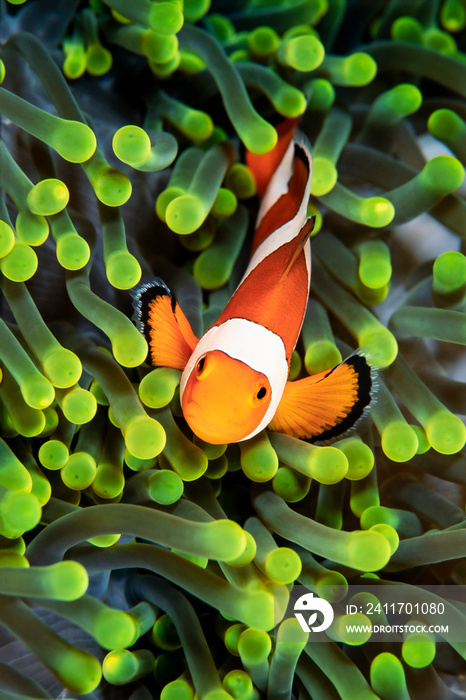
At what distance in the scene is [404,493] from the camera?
1.14 meters

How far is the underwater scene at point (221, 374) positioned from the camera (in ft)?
2.84

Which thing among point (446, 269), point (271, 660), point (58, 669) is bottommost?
point (271, 660)

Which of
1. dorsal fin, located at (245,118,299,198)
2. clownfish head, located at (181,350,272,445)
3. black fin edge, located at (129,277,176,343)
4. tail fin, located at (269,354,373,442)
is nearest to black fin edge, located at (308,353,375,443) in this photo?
tail fin, located at (269,354,373,442)

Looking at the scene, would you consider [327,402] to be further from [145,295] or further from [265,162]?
[265,162]

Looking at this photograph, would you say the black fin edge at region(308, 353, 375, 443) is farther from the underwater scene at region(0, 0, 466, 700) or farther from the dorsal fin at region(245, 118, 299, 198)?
the dorsal fin at region(245, 118, 299, 198)

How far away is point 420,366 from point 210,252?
0.48 metres

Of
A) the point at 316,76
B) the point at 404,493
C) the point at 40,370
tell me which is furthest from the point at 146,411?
the point at 316,76

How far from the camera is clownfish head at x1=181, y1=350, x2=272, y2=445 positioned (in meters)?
0.87

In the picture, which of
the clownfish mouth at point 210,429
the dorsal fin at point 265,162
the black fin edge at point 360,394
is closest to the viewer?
the clownfish mouth at point 210,429

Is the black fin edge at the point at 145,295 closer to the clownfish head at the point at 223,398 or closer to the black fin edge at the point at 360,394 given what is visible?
the clownfish head at the point at 223,398

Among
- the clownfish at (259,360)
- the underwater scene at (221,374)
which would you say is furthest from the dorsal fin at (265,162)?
the clownfish at (259,360)

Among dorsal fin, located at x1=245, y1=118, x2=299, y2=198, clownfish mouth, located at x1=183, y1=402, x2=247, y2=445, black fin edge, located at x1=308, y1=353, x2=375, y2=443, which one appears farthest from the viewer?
dorsal fin, located at x1=245, y1=118, x2=299, y2=198

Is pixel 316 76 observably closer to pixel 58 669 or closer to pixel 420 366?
pixel 420 366

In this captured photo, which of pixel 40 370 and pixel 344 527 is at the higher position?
pixel 40 370
